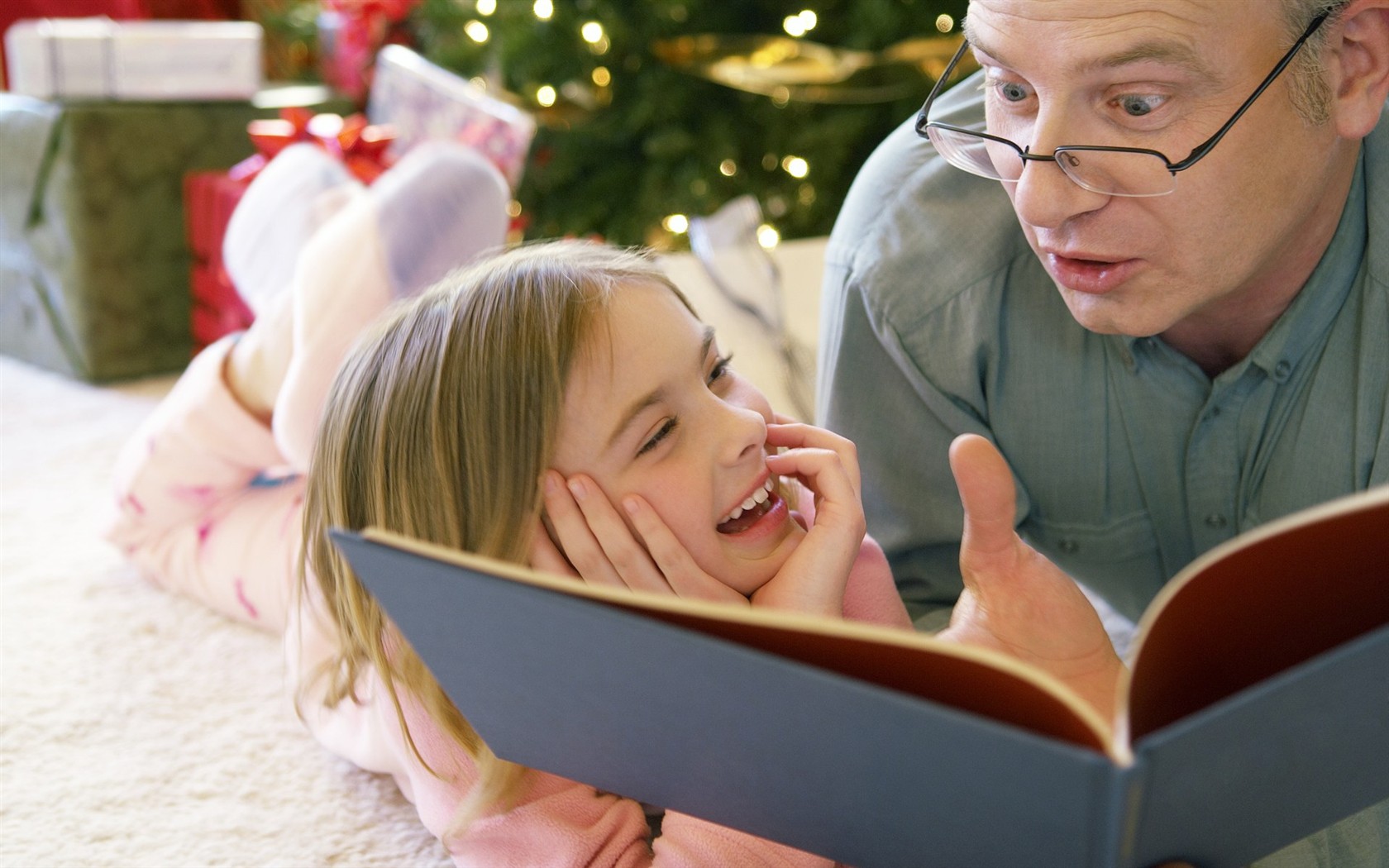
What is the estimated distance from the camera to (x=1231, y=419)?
45.1 inches

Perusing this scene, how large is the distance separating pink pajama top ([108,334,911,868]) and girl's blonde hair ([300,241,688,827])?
3 cm

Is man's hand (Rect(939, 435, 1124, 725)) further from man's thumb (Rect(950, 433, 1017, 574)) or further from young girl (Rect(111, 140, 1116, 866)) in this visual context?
young girl (Rect(111, 140, 1116, 866))

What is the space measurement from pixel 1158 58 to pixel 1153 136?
60mm

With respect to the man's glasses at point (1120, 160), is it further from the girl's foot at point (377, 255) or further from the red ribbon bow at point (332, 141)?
the red ribbon bow at point (332, 141)

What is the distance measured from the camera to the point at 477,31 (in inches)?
101

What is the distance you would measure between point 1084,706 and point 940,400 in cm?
71

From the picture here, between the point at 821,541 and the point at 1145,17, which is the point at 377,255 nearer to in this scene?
the point at 821,541

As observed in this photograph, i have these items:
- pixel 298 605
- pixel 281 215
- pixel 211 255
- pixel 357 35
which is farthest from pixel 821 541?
pixel 357 35

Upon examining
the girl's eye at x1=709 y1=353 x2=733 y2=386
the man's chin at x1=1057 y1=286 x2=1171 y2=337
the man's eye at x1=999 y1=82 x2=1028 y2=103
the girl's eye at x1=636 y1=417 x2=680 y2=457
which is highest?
the man's eye at x1=999 y1=82 x2=1028 y2=103

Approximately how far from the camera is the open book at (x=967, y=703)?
55 cm

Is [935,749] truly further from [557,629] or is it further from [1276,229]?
[1276,229]

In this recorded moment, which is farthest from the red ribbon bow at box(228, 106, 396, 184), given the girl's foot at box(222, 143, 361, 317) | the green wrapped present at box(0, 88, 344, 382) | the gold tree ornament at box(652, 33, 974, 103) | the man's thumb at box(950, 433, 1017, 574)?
the man's thumb at box(950, 433, 1017, 574)

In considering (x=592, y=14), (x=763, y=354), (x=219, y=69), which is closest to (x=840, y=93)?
(x=592, y=14)

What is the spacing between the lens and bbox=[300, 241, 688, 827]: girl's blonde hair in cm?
92
